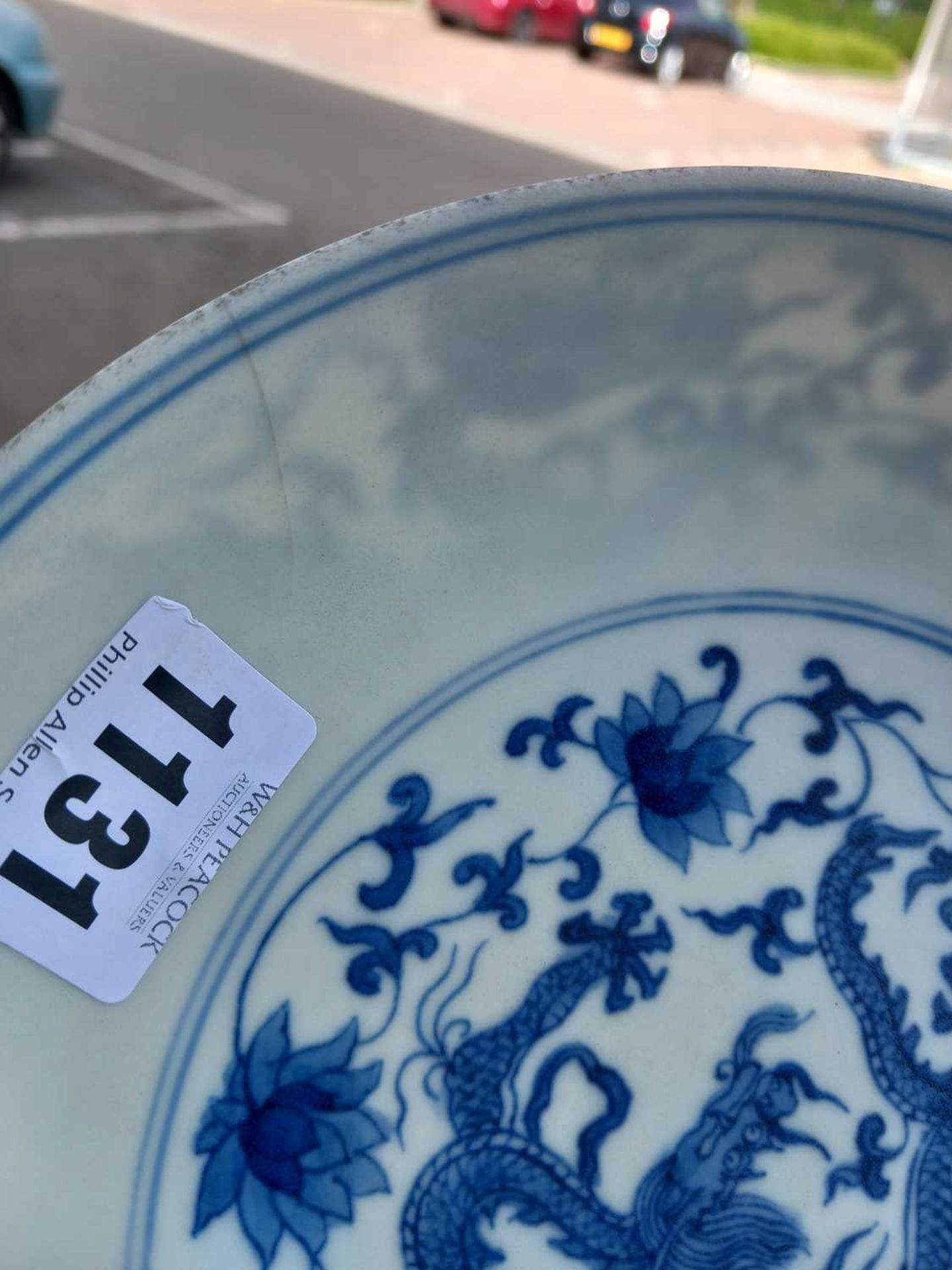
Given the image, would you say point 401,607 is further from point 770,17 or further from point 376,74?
point 770,17

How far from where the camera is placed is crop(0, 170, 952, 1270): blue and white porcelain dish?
58 centimetres

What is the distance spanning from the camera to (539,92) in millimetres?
6668

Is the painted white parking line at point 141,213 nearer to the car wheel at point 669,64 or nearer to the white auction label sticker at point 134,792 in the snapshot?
the white auction label sticker at point 134,792

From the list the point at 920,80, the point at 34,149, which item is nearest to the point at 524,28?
the point at 920,80

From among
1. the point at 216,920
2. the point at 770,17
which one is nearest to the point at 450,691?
the point at 216,920

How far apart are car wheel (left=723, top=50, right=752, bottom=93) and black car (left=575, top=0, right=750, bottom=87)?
0.03 m

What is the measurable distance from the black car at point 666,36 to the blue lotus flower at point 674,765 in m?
8.18

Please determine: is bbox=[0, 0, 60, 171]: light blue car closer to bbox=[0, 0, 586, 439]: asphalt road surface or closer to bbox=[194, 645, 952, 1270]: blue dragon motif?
bbox=[0, 0, 586, 439]: asphalt road surface

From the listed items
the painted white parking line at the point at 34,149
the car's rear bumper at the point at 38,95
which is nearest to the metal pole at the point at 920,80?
the painted white parking line at the point at 34,149

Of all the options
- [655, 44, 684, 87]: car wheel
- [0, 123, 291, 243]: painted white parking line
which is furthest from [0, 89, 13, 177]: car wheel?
[655, 44, 684, 87]: car wheel

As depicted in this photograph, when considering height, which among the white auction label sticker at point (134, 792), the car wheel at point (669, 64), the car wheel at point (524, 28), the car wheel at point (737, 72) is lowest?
the white auction label sticker at point (134, 792)

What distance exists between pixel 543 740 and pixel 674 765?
8 cm

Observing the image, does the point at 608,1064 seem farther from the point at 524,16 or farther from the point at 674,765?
the point at 524,16

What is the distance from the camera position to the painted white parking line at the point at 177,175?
158 inches
